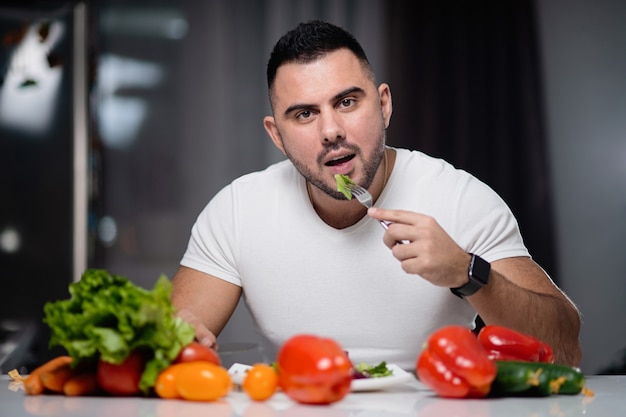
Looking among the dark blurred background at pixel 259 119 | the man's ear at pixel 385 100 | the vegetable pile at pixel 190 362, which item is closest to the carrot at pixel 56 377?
the vegetable pile at pixel 190 362

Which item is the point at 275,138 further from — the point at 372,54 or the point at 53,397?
the point at 372,54

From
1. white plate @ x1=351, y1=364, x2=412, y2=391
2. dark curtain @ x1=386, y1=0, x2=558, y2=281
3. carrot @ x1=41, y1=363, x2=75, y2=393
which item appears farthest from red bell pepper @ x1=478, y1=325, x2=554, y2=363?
dark curtain @ x1=386, y1=0, x2=558, y2=281

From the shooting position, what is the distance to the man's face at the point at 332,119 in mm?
2170

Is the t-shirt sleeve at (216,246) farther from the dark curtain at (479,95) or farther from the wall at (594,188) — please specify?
the wall at (594,188)

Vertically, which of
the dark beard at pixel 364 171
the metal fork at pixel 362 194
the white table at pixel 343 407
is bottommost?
the white table at pixel 343 407

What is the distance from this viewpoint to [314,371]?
1.31 m

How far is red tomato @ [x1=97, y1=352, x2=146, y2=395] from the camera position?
4.60ft

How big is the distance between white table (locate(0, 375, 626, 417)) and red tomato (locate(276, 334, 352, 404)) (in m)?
0.02

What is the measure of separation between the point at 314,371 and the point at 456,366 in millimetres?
245

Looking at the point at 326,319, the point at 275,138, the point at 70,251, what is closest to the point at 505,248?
the point at 326,319

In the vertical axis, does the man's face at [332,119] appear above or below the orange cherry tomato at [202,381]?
above

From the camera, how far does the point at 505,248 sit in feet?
7.22

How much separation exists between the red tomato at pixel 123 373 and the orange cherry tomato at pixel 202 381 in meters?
0.07

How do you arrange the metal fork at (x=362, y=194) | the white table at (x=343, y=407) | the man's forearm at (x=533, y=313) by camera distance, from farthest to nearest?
the metal fork at (x=362, y=194) → the man's forearm at (x=533, y=313) → the white table at (x=343, y=407)
